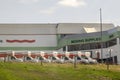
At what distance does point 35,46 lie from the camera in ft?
390

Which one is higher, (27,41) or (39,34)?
(39,34)

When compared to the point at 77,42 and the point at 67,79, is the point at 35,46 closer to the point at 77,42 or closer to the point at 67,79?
the point at 77,42

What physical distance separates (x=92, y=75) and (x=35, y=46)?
91586 millimetres

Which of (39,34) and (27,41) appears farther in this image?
(39,34)

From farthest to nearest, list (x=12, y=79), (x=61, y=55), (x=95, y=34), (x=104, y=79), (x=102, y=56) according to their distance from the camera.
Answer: (x=95, y=34) → (x=102, y=56) → (x=61, y=55) → (x=104, y=79) → (x=12, y=79)

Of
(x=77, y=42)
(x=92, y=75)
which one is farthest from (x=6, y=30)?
(x=92, y=75)

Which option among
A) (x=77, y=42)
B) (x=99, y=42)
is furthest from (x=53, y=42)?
(x=99, y=42)

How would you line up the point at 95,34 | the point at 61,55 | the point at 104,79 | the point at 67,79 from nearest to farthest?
the point at 67,79 → the point at 104,79 → the point at 61,55 → the point at 95,34

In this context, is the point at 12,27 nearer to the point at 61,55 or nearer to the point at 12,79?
the point at 61,55

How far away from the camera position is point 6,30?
119 meters

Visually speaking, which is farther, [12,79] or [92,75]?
[92,75]

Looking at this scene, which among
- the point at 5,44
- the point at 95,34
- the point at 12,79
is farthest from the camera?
the point at 5,44

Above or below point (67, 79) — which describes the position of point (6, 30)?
above

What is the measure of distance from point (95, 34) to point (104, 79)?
254ft
